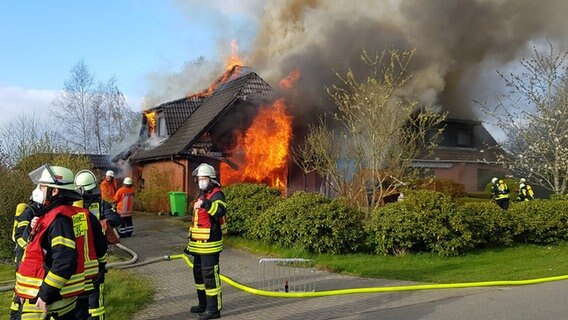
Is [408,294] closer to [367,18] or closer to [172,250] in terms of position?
[172,250]

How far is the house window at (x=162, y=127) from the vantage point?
75.5 ft

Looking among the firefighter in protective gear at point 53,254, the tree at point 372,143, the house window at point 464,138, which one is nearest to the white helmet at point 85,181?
the firefighter in protective gear at point 53,254

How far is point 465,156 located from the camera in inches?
1040

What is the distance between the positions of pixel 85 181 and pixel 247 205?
6551 mm

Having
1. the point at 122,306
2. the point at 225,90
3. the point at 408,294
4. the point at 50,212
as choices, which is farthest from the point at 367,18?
the point at 50,212

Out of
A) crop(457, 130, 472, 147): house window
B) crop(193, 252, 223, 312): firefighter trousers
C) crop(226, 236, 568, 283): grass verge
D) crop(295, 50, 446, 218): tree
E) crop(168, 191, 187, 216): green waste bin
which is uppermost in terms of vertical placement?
crop(457, 130, 472, 147): house window

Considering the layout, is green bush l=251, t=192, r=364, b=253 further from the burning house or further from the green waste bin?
the burning house

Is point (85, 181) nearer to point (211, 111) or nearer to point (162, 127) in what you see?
point (211, 111)

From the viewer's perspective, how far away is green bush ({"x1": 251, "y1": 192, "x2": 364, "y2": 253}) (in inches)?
388

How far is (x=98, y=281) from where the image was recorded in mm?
5152

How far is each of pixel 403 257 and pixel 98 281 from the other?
20.6 ft

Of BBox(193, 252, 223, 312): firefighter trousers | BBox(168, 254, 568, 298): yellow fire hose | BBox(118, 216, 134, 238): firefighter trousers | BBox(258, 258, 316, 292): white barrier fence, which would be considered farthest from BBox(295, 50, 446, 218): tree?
BBox(193, 252, 223, 312): firefighter trousers

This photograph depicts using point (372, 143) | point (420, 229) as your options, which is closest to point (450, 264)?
point (420, 229)

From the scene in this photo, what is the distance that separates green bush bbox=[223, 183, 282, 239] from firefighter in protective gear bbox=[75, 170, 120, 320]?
18.2 ft
